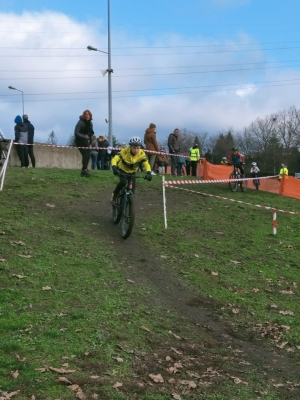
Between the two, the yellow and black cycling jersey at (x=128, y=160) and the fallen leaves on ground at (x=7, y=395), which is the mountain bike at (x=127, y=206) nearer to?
the yellow and black cycling jersey at (x=128, y=160)

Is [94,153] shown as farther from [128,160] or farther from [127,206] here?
[127,206]

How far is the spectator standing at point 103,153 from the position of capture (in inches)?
923

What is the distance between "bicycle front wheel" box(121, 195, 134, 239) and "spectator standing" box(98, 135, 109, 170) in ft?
41.5

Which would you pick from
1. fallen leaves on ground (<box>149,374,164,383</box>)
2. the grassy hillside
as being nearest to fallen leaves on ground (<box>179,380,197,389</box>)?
the grassy hillside

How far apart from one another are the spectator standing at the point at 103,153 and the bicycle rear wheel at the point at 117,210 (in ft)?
38.4

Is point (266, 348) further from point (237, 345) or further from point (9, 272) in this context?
point (9, 272)

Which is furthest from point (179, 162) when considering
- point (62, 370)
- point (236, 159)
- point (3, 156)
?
point (62, 370)

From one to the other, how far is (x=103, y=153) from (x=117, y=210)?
12.6 metres

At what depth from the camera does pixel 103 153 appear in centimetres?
2394

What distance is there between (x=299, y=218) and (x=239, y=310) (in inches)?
353

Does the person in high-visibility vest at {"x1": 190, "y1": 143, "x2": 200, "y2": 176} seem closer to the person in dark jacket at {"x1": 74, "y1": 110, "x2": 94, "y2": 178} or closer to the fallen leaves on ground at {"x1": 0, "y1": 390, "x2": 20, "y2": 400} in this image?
the person in dark jacket at {"x1": 74, "y1": 110, "x2": 94, "y2": 178}

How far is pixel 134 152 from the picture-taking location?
1091cm

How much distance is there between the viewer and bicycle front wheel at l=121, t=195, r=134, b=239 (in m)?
10.5

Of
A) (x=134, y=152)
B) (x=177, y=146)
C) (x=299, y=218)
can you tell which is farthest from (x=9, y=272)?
(x=177, y=146)
